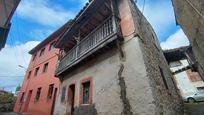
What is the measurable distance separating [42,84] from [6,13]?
9378mm

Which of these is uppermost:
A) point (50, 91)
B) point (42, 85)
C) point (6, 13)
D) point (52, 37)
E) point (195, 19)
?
point (52, 37)

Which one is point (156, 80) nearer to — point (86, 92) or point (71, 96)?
point (86, 92)

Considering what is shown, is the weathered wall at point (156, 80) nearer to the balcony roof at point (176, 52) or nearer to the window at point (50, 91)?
the balcony roof at point (176, 52)

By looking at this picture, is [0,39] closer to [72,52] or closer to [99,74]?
[72,52]

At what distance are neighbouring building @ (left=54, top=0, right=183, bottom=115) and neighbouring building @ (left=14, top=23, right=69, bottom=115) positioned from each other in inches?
158

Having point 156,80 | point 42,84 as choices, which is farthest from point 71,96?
point 42,84

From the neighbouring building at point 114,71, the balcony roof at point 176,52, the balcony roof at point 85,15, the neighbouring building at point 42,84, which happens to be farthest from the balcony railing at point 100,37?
the balcony roof at point 176,52

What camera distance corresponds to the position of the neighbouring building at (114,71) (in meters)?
4.74

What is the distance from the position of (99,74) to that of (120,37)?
2049 millimetres

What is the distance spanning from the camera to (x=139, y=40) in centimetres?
561

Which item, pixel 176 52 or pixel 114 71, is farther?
pixel 176 52

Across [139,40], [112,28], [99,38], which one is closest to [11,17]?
[99,38]

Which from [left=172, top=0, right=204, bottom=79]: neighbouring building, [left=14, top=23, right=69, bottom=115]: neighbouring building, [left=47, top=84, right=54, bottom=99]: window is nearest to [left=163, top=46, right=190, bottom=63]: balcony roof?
[left=172, top=0, right=204, bottom=79]: neighbouring building

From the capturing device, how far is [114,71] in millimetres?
5766
